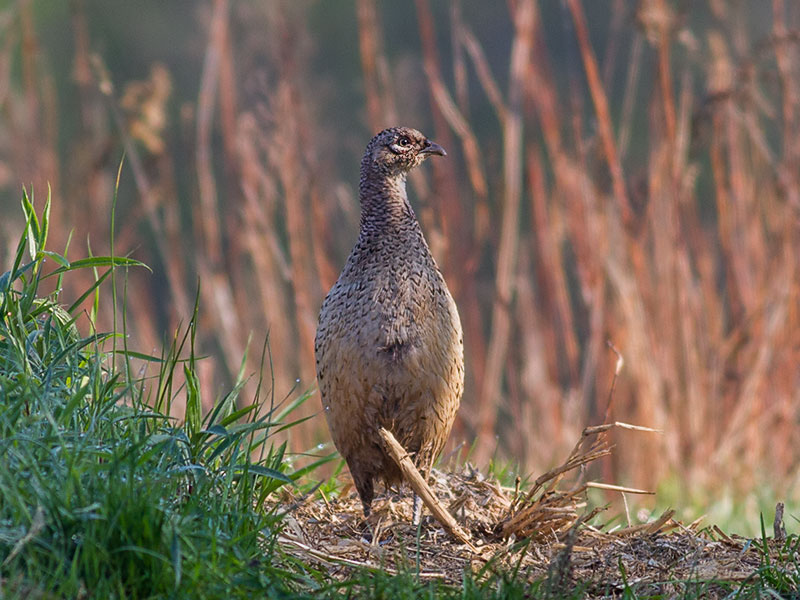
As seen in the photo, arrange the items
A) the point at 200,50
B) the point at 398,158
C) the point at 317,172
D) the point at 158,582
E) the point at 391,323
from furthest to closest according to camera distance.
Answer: the point at 200,50 → the point at 317,172 → the point at 398,158 → the point at 391,323 → the point at 158,582

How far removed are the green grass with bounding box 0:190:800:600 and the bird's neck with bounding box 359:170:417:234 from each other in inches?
37.0

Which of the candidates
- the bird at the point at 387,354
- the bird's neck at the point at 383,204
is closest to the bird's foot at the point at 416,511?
the bird at the point at 387,354

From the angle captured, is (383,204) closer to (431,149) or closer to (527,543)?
(431,149)

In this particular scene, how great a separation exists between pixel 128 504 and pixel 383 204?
167 centimetres

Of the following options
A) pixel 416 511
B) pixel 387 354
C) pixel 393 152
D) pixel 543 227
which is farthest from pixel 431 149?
pixel 543 227

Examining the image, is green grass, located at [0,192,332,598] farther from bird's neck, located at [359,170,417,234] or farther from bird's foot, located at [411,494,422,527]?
bird's neck, located at [359,170,417,234]

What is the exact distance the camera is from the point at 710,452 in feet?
18.8

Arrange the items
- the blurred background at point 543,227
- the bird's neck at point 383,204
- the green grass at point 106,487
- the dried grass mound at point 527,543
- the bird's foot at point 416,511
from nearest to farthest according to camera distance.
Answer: the green grass at point 106,487
the dried grass mound at point 527,543
the bird's foot at point 416,511
the bird's neck at point 383,204
the blurred background at point 543,227

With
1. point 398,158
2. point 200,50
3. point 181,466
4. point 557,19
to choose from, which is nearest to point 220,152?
Result: point 557,19

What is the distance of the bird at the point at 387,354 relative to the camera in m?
3.38

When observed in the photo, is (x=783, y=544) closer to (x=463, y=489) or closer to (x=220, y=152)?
(x=463, y=489)

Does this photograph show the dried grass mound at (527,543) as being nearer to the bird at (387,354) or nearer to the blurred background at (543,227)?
the bird at (387,354)

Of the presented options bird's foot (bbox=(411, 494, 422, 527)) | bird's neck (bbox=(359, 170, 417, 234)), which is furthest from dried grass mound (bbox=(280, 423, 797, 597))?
bird's neck (bbox=(359, 170, 417, 234))

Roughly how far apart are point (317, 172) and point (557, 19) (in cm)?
811
